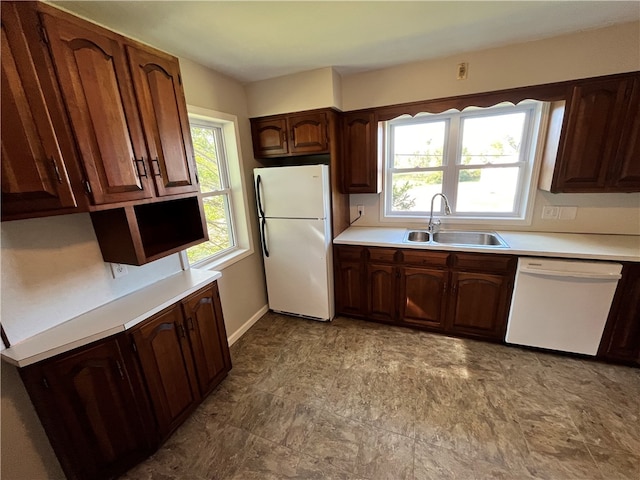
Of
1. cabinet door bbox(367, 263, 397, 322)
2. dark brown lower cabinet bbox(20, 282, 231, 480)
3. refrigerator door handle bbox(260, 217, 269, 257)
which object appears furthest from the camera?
refrigerator door handle bbox(260, 217, 269, 257)

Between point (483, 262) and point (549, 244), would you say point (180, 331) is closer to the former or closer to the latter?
point (483, 262)

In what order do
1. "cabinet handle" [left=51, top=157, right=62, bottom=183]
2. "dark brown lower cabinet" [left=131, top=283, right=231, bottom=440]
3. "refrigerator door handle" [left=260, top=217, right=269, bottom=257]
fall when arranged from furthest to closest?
"refrigerator door handle" [left=260, top=217, right=269, bottom=257], "dark brown lower cabinet" [left=131, top=283, right=231, bottom=440], "cabinet handle" [left=51, top=157, right=62, bottom=183]

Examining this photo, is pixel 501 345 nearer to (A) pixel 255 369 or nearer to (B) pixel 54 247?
(A) pixel 255 369

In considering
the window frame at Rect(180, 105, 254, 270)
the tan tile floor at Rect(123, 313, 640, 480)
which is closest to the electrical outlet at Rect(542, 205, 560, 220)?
the tan tile floor at Rect(123, 313, 640, 480)

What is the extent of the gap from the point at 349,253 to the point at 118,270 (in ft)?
6.12

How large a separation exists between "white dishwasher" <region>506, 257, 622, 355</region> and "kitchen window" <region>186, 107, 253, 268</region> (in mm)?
2539

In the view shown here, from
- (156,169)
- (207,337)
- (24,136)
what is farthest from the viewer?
(207,337)

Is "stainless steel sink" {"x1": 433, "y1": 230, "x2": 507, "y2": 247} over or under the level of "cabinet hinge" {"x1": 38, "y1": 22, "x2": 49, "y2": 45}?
under

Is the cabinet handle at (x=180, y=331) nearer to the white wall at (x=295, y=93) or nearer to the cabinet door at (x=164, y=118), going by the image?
the cabinet door at (x=164, y=118)

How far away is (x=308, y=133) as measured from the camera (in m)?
2.50

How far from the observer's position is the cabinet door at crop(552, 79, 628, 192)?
1.92m

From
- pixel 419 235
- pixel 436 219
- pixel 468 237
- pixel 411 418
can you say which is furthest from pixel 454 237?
pixel 411 418

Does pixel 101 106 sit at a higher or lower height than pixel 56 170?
higher

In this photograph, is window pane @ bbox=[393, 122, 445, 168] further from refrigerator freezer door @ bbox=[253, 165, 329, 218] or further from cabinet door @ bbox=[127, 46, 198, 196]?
cabinet door @ bbox=[127, 46, 198, 196]
